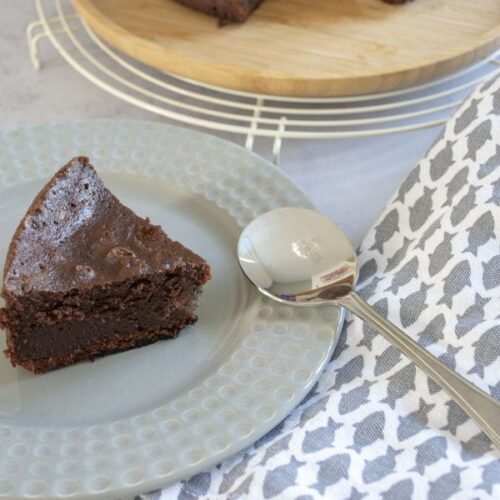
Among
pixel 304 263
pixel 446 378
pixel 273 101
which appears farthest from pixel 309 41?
pixel 446 378

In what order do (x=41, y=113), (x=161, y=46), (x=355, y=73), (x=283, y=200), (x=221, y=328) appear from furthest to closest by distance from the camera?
1. (x=41, y=113)
2. (x=161, y=46)
3. (x=355, y=73)
4. (x=283, y=200)
5. (x=221, y=328)

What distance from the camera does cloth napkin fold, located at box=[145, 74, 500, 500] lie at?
42.6 inches

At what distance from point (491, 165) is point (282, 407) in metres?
0.61

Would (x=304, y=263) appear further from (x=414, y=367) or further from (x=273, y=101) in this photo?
(x=273, y=101)

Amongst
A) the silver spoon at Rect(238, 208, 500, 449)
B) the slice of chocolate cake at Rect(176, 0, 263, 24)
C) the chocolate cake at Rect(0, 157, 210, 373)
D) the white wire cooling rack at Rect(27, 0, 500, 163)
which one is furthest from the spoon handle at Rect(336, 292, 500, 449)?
the slice of chocolate cake at Rect(176, 0, 263, 24)

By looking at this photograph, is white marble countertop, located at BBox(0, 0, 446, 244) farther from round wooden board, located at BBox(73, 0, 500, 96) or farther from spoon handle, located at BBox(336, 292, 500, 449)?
spoon handle, located at BBox(336, 292, 500, 449)

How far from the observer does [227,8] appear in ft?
6.34

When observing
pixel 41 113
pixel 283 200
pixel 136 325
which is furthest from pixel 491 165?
pixel 41 113

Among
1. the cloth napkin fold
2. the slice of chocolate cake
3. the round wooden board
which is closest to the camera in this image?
the cloth napkin fold

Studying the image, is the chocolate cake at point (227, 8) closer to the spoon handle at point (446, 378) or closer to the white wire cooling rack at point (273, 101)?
the white wire cooling rack at point (273, 101)

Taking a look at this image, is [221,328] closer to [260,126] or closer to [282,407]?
[282,407]

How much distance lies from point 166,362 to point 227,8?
100 cm

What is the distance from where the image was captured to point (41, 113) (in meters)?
2.00

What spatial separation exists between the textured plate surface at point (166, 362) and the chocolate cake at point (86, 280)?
4cm
